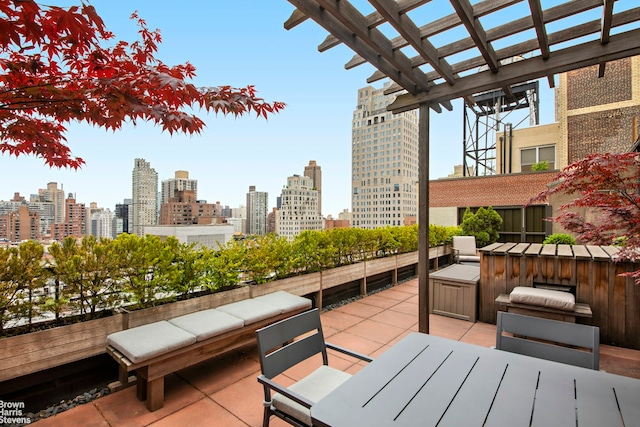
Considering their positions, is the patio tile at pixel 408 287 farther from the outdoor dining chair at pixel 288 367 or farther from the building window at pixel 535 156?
the building window at pixel 535 156

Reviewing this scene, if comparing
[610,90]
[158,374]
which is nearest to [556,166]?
[610,90]

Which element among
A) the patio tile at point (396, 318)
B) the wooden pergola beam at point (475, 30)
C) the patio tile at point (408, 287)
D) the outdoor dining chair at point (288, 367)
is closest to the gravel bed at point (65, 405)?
the outdoor dining chair at point (288, 367)

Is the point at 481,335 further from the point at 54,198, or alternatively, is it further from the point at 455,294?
the point at 54,198

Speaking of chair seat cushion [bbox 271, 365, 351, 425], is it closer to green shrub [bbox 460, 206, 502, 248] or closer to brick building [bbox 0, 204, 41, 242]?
brick building [bbox 0, 204, 41, 242]

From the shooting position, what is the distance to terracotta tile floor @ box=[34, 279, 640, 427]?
2.30 m

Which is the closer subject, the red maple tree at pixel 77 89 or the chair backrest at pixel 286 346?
the chair backrest at pixel 286 346

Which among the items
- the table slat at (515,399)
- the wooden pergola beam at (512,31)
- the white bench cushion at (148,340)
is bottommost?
the white bench cushion at (148,340)

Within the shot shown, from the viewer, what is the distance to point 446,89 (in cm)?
322

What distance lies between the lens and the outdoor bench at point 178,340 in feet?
7.75

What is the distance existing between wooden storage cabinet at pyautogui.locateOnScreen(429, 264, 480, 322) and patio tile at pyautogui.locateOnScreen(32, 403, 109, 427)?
429cm

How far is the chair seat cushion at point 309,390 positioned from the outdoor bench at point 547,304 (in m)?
2.78

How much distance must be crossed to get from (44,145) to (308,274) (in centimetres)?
340

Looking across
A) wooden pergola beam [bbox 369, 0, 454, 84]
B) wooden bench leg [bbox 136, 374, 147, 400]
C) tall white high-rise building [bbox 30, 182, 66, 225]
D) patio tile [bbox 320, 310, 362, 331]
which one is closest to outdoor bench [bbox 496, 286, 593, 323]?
patio tile [bbox 320, 310, 362, 331]

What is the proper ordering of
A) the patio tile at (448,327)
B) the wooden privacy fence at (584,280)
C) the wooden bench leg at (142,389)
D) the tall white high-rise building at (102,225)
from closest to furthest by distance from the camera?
1. the wooden bench leg at (142,389)
2. the tall white high-rise building at (102,225)
3. the wooden privacy fence at (584,280)
4. the patio tile at (448,327)
